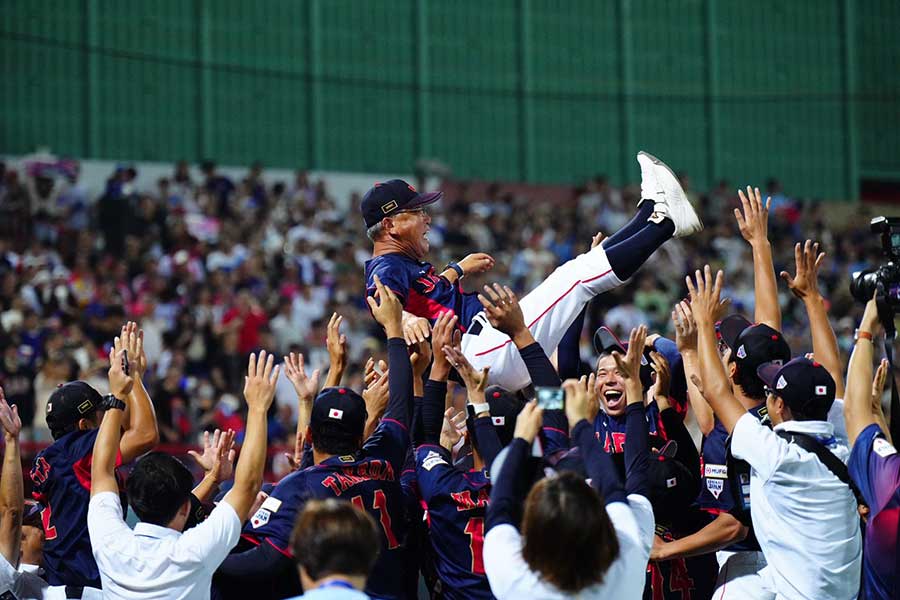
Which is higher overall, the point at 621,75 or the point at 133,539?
the point at 621,75

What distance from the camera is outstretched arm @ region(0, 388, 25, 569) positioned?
662cm

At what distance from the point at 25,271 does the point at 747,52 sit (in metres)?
16.5

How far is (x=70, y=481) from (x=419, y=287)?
2244 mm

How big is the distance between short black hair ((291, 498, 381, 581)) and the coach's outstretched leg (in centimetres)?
293

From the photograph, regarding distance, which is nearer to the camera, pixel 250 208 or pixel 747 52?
pixel 250 208

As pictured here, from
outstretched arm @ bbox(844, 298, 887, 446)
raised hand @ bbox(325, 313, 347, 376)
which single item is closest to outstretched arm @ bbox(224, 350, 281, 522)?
raised hand @ bbox(325, 313, 347, 376)

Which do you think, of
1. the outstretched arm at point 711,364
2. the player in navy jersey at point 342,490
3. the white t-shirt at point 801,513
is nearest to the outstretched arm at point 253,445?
the player in navy jersey at point 342,490

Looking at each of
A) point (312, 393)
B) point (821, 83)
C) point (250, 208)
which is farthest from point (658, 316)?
point (312, 393)

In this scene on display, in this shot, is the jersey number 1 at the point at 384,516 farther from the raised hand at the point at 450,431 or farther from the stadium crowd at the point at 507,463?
the raised hand at the point at 450,431

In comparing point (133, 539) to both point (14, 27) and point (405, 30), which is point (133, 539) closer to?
point (14, 27)

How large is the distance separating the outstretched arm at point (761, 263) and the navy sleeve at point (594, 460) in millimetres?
2387

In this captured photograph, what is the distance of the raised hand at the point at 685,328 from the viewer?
6.86m

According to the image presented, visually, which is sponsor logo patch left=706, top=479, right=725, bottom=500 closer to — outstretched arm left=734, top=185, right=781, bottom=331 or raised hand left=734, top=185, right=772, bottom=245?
outstretched arm left=734, top=185, right=781, bottom=331

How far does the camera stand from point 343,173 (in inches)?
934
